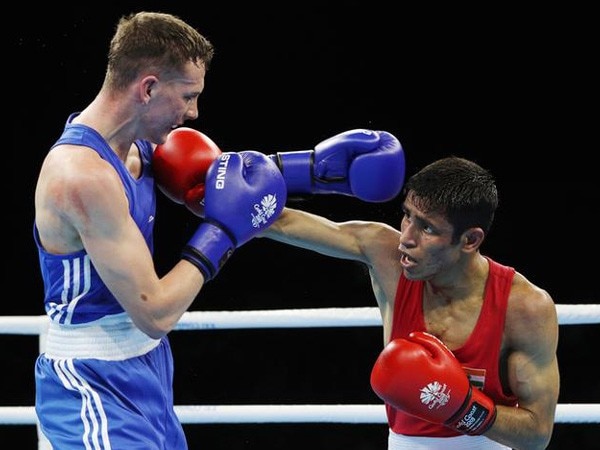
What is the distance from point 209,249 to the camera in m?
2.23

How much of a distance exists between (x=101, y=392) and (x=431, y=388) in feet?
2.59

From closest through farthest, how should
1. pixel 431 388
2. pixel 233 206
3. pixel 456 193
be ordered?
pixel 233 206 < pixel 431 388 < pixel 456 193

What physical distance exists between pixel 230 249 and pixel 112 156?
0.34 metres

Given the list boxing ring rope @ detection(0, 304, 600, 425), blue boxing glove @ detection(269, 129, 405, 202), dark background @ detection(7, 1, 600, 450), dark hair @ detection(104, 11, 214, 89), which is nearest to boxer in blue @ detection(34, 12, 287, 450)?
dark hair @ detection(104, 11, 214, 89)

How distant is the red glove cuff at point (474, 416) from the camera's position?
243 centimetres

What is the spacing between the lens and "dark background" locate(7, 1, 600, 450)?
6094 mm

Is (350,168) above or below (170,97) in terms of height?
below

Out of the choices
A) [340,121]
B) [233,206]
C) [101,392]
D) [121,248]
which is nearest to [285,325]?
[233,206]

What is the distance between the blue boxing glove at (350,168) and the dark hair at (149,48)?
474 mm

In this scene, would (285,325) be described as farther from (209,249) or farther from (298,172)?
(209,249)

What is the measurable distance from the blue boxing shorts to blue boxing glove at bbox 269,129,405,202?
2.03 feet

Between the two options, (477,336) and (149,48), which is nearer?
(149,48)

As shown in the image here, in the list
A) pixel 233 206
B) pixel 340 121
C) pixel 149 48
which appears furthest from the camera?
pixel 340 121

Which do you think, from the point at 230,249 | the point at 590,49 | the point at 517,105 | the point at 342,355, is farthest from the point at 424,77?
the point at 230,249
